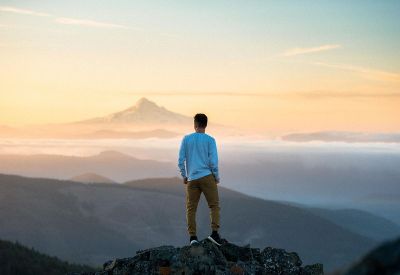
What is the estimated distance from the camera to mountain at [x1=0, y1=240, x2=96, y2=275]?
83.9m

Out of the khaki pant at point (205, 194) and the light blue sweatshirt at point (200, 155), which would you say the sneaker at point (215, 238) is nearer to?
the khaki pant at point (205, 194)

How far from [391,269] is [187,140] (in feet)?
39.4

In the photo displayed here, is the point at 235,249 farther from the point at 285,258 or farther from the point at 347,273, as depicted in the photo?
the point at 347,273

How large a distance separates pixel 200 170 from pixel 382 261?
461 inches

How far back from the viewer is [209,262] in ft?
48.0

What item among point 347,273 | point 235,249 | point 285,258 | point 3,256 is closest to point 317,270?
point 285,258

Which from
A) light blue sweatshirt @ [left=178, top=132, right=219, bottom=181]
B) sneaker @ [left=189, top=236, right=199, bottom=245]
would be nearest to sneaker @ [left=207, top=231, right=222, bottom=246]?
sneaker @ [left=189, top=236, right=199, bottom=245]

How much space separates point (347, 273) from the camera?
449 cm

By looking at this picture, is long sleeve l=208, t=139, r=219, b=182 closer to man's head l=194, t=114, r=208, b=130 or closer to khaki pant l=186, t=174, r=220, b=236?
khaki pant l=186, t=174, r=220, b=236

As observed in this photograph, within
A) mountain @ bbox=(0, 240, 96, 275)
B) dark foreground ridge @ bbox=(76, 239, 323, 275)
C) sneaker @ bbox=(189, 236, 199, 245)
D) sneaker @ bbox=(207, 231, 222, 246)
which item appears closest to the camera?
dark foreground ridge @ bbox=(76, 239, 323, 275)

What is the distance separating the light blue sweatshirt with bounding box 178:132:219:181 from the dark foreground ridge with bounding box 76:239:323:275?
1.66 m

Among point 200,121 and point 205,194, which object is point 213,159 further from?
point 200,121

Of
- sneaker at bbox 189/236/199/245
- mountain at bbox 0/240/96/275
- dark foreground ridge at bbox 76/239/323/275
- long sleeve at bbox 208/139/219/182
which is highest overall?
mountain at bbox 0/240/96/275

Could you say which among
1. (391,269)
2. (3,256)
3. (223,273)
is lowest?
(391,269)
